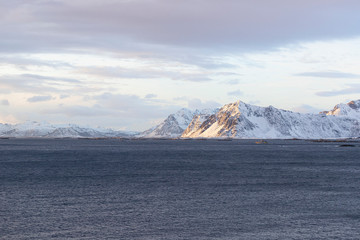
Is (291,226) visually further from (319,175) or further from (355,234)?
(319,175)

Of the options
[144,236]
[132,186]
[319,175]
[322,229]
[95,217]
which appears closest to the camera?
[144,236]

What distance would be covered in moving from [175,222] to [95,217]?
7.02 m

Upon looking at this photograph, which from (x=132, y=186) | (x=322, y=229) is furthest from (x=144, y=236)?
(x=132, y=186)

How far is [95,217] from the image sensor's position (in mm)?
42281

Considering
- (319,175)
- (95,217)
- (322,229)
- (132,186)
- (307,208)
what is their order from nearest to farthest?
(322,229) → (95,217) → (307,208) → (132,186) → (319,175)

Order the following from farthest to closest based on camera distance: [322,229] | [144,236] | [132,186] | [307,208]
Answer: [132,186] → [307,208] → [322,229] → [144,236]

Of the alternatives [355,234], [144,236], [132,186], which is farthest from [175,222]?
[132,186]

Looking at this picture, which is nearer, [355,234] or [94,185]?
[355,234]

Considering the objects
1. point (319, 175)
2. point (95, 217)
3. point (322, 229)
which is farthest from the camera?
point (319, 175)

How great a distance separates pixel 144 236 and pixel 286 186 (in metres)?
36.0

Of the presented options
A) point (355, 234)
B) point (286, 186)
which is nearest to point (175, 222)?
point (355, 234)

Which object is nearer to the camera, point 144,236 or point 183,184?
point 144,236

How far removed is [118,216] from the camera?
42938mm

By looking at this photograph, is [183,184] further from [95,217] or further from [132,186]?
[95,217]
